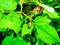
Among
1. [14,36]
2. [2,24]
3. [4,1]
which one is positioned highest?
[4,1]

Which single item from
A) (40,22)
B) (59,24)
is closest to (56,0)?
(59,24)

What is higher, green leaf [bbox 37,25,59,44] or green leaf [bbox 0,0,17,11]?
green leaf [bbox 0,0,17,11]

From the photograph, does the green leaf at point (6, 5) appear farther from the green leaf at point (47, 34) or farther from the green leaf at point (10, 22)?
the green leaf at point (47, 34)

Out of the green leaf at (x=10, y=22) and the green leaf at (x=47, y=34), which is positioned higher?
the green leaf at (x=10, y=22)

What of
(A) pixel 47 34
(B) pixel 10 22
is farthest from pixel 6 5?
(A) pixel 47 34

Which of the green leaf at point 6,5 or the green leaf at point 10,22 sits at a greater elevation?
the green leaf at point 6,5

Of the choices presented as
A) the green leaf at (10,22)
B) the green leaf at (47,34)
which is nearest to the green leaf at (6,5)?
the green leaf at (10,22)

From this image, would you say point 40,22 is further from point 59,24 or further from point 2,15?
point 59,24

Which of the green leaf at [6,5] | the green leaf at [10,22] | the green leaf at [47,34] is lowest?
the green leaf at [47,34]

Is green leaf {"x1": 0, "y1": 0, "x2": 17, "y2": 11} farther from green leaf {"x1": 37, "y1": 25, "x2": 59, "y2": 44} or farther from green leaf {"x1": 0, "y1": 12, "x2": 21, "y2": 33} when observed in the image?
green leaf {"x1": 37, "y1": 25, "x2": 59, "y2": 44}

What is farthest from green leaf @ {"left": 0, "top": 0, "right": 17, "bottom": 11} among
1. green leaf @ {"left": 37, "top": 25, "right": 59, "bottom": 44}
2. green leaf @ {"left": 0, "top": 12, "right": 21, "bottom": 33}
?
green leaf @ {"left": 37, "top": 25, "right": 59, "bottom": 44}

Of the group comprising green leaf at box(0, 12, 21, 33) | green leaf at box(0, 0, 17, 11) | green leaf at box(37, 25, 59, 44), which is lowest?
green leaf at box(37, 25, 59, 44)
